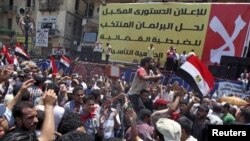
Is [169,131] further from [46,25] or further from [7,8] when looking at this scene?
[7,8]

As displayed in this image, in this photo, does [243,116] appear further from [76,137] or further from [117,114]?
[76,137]

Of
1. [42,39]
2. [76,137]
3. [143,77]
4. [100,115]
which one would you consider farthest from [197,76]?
[42,39]

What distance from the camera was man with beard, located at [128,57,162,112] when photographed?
6.38 metres

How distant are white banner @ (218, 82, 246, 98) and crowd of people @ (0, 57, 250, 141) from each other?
4.98m

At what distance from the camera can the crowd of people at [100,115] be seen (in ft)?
10.8

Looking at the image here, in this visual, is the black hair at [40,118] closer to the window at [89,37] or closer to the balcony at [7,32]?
the window at [89,37]

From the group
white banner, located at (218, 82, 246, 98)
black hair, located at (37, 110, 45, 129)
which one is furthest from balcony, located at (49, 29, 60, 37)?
black hair, located at (37, 110, 45, 129)

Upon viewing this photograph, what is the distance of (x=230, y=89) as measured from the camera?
13.4m

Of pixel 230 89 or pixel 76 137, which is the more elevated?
pixel 76 137

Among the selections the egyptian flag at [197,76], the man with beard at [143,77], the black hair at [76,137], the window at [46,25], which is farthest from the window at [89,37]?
the black hair at [76,137]

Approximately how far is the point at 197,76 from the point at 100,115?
7.99 feet

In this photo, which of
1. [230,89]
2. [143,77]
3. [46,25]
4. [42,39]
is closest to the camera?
[143,77]

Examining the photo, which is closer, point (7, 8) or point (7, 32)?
point (7, 32)

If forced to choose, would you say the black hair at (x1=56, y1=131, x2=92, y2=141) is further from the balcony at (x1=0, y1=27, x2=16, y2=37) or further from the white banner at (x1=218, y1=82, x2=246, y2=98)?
the balcony at (x1=0, y1=27, x2=16, y2=37)
